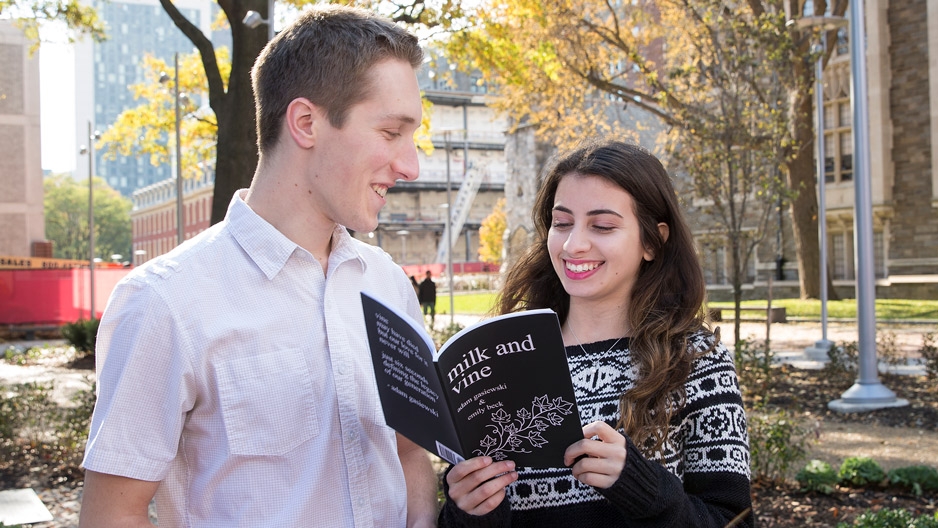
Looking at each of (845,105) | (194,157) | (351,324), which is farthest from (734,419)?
(845,105)

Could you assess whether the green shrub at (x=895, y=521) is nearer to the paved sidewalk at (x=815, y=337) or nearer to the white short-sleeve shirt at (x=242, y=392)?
the white short-sleeve shirt at (x=242, y=392)

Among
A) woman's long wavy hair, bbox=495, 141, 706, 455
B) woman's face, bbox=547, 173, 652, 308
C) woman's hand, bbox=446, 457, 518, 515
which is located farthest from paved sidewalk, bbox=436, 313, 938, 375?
woman's hand, bbox=446, 457, 518, 515

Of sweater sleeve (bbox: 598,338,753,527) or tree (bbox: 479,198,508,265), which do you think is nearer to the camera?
sweater sleeve (bbox: 598,338,753,527)

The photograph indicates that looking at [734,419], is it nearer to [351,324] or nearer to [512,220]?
[351,324]

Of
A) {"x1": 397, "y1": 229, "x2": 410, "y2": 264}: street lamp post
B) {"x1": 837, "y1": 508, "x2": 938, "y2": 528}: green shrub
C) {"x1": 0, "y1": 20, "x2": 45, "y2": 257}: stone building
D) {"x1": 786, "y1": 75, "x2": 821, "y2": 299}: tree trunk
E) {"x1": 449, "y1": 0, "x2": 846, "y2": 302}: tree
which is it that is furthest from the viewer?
{"x1": 397, "y1": 229, "x2": 410, "y2": 264}: street lamp post

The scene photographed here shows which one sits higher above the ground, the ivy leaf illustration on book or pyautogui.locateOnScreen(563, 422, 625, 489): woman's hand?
the ivy leaf illustration on book

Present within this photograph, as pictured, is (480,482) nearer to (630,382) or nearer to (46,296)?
(630,382)

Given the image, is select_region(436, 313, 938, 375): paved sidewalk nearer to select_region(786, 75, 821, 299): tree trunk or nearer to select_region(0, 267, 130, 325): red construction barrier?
select_region(786, 75, 821, 299): tree trunk

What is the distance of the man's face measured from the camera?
83.4 inches

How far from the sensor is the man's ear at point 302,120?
212 cm

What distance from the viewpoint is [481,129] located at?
284ft

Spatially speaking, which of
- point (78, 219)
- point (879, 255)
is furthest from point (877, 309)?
point (78, 219)

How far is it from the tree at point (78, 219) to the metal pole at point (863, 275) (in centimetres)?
8719

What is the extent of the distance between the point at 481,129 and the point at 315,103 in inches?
3355
